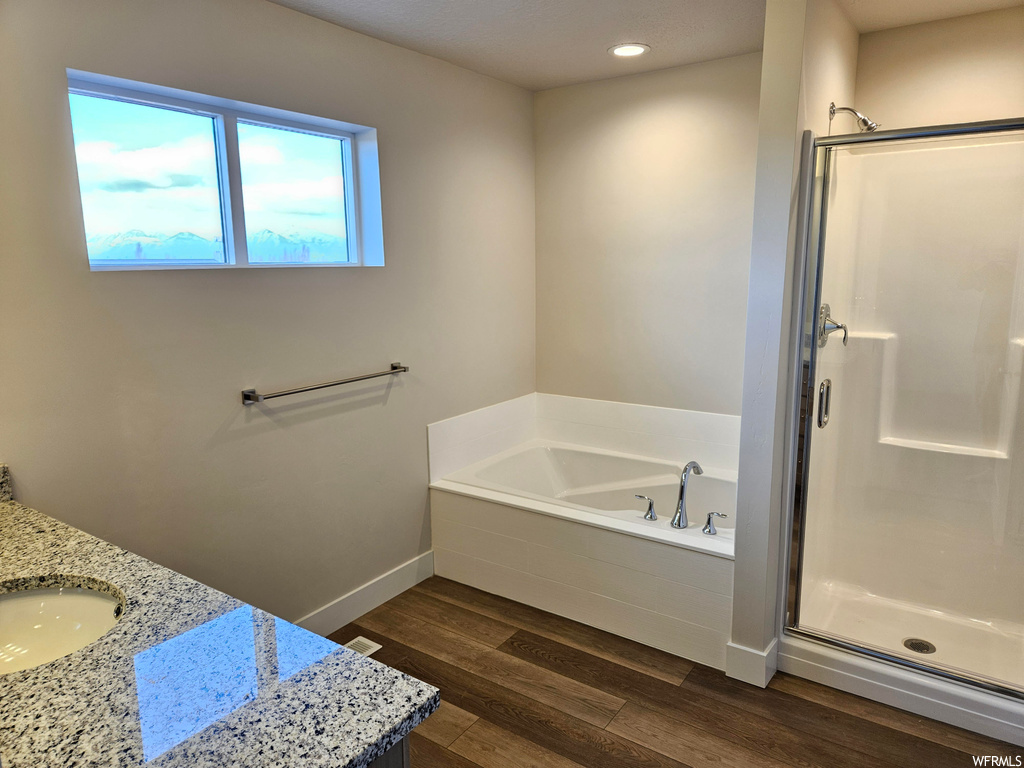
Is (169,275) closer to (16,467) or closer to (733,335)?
(16,467)

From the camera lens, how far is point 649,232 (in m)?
3.28

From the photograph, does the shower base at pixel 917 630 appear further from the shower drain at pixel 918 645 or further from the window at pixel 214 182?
the window at pixel 214 182

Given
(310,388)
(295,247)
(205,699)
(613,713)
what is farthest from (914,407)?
(205,699)

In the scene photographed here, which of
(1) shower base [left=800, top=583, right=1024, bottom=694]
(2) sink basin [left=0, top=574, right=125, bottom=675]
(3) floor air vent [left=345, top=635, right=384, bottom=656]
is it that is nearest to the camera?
(2) sink basin [left=0, top=574, right=125, bottom=675]

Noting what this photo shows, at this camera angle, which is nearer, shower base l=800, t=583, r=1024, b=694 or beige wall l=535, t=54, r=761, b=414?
shower base l=800, t=583, r=1024, b=694

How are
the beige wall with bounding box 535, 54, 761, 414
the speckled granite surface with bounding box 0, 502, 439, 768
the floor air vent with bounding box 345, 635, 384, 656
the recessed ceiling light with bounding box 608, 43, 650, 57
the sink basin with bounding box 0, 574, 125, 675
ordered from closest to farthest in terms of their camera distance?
1. the speckled granite surface with bounding box 0, 502, 439, 768
2. the sink basin with bounding box 0, 574, 125, 675
3. the floor air vent with bounding box 345, 635, 384, 656
4. the recessed ceiling light with bounding box 608, 43, 650, 57
5. the beige wall with bounding box 535, 54, 761, 414

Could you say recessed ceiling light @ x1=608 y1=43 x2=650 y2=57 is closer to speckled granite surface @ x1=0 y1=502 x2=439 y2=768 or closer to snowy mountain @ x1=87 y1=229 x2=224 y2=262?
snowy mountain @ x1=87 y1=229 x2=224 y2=262

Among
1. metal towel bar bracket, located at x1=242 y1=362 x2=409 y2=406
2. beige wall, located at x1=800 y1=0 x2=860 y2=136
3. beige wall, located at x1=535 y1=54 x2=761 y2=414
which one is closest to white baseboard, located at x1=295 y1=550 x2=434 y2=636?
metal towel bar bracket, located at x1=242 y1=362 x2=409 y2=406

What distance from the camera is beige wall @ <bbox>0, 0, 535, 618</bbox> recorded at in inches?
70.5

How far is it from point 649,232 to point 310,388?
1.78 meters

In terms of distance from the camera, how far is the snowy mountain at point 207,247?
6.73ft

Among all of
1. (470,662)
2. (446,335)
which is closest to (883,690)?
(470,662)

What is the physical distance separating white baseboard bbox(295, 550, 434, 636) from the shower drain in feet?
6.37

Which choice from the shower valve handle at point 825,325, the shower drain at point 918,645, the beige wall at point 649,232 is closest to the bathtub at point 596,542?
the beige wall at point 649,232
